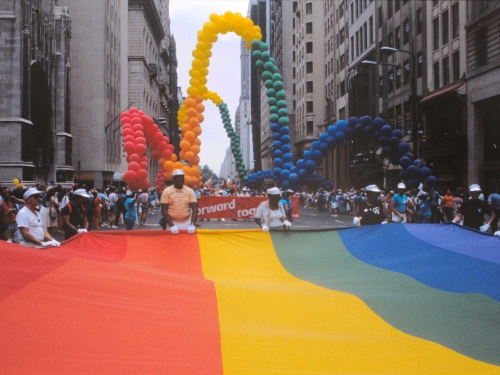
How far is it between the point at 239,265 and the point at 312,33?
8268 centimetres

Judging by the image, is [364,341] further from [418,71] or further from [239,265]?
[418,71]

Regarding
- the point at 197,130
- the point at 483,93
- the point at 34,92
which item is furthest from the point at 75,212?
the point at 34,92

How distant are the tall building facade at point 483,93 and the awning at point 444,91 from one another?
605 millimetres

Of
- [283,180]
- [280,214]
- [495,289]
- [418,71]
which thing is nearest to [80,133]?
[418,71]

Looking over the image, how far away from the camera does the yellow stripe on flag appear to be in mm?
4348

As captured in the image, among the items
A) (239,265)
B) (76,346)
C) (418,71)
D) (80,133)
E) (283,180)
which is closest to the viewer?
(76,346)

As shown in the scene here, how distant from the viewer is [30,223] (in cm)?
881

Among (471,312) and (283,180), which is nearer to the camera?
(471,312)

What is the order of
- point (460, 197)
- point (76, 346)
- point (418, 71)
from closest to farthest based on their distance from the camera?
point (76, 346) < point (460, 197) < point (418, 71)

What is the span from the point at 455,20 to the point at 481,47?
13.8 ft

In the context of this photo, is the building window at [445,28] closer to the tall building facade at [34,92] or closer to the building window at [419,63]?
the building window at [419,63]

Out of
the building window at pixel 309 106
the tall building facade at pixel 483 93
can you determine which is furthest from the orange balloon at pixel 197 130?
the building window at pixel 309 106

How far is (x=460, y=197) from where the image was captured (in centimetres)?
2806

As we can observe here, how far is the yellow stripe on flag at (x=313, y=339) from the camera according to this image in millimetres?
4348
